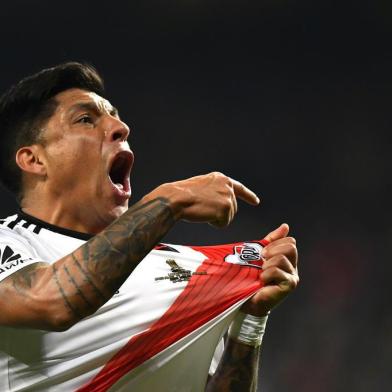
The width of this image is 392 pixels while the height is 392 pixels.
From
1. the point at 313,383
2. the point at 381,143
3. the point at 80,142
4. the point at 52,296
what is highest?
the point at 381,143

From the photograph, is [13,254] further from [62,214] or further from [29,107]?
[29,107]

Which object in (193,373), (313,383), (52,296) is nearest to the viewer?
(52,296)

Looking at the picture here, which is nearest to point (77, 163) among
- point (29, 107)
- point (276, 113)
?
point (29, 107)

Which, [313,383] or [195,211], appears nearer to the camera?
[195,211]

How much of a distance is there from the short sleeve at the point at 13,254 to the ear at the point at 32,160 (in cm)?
36

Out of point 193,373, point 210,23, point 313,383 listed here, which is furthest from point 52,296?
point 210,23

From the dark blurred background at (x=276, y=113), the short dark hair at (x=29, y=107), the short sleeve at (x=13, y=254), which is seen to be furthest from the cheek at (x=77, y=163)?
the dark blurred background at (x=276, y=113)

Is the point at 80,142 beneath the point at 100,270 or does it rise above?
above

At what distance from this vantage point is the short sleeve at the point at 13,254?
1.27m

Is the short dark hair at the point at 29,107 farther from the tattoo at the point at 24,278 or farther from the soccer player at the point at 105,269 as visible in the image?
the tattoo at the point at 24,278

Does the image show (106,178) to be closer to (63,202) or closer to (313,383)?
(63,202)

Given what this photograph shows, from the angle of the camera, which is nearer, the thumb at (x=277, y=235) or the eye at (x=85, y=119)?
the thumb at (x=277, y=235)

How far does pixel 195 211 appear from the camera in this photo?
123 centimetres

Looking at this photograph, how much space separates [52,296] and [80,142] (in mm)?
646
